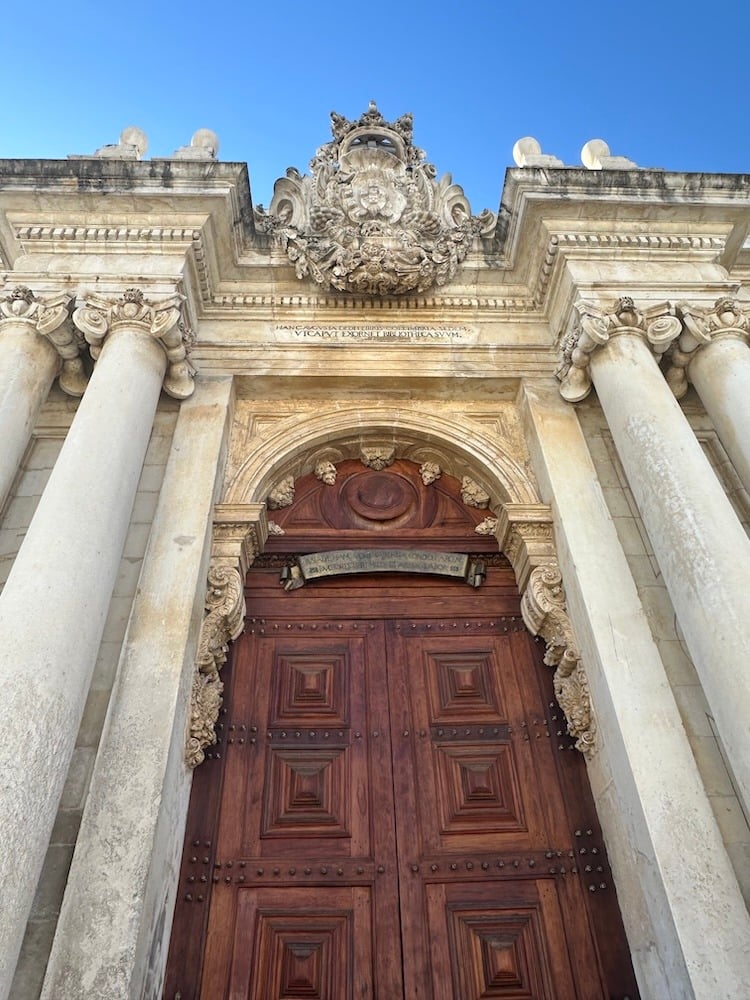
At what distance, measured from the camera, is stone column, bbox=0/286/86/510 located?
4.77m

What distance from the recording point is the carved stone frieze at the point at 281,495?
5.91m

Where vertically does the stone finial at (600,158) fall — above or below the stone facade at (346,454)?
above

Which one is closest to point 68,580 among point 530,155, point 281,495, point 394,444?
point 281,495

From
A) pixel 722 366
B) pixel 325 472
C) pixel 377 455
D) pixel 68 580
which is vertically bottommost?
pixel 68 580

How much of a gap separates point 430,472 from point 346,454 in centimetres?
82

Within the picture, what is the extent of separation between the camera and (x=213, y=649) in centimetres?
473

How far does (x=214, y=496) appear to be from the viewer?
204 inches

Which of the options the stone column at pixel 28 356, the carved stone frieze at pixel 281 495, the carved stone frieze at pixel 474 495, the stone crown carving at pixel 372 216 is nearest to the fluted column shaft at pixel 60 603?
the stone column at pixel 28 356

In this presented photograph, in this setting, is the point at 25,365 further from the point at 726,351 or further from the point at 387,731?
the point at 726,351

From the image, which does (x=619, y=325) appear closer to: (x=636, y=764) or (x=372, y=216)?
(x=372, y=216)

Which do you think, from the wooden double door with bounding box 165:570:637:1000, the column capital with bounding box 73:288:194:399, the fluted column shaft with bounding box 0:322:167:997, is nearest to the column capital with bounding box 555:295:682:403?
the wooden double door with bounding box 165:570:637:1000

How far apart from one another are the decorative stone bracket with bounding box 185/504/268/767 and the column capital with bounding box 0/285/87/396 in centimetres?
183

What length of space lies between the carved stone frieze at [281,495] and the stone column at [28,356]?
6.30 feet

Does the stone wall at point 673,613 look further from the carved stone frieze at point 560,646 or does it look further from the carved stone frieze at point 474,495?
the carved stone frieze at point 474,495
